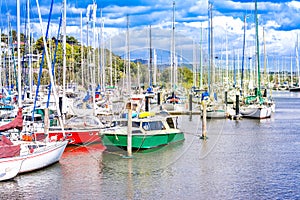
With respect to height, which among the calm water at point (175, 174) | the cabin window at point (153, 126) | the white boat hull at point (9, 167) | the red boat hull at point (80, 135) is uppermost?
the cabin window at point (153, 126)

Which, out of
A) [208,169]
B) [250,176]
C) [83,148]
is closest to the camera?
[250,176]

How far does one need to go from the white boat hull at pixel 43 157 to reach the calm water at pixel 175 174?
0.43 metres

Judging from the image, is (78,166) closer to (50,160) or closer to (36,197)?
(50,160)

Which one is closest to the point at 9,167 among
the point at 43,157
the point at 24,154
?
the point at 24,154

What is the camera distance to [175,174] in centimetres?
3297

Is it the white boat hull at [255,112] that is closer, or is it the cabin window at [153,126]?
the cabin window at [153,126]

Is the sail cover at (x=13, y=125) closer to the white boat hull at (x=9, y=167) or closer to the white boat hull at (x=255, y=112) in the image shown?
the white boat hull at (x=9, y=167)

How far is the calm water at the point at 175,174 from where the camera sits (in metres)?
28.2

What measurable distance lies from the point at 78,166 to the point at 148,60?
207ft

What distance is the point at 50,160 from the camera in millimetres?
33562

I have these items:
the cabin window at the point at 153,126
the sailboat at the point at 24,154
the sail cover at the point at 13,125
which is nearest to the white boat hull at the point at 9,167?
the sailboat at the point at 24,154

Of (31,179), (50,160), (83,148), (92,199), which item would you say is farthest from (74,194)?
(83,148)

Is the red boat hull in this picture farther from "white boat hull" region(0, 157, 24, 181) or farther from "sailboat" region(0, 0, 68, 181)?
"white boat hull" region(0, 157, 24, 181)

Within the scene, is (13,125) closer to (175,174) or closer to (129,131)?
(129,131)
